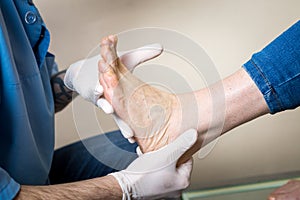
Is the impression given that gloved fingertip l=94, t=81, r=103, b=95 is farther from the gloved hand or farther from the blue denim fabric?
the blue denim fabric

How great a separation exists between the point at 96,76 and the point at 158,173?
200mm

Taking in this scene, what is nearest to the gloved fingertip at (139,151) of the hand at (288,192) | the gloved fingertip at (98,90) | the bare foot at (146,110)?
the bare foot at (146,110)

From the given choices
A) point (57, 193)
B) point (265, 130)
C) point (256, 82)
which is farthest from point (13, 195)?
point (265, 130)

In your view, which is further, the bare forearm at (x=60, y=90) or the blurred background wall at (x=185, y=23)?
the blurred background wall at (x=185, y=23)

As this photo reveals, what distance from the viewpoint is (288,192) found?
0.78 m

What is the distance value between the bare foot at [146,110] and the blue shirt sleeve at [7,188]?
0.22 meters

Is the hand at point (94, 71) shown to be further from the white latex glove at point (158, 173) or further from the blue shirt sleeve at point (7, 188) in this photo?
the blue shirt sleeve at point (7, 188)

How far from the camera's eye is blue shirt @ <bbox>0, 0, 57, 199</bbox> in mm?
683

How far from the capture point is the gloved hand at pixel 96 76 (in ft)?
2.36

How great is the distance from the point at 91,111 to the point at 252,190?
41 centimetres

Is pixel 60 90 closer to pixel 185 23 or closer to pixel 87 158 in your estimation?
pixel 87 158

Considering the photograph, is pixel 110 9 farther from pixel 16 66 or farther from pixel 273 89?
pixel 273 89

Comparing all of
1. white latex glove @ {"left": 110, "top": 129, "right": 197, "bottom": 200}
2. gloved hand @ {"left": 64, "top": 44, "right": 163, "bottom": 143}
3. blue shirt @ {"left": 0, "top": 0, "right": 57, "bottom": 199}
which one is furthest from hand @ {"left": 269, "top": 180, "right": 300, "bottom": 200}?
blue shirt @ {"left": 0, "top": 0, "right": 57, "bottom": 199}

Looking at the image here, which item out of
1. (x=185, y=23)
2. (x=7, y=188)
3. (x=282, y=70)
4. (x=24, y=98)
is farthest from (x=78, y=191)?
(x=185, y=23)
